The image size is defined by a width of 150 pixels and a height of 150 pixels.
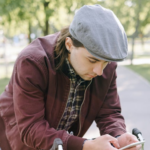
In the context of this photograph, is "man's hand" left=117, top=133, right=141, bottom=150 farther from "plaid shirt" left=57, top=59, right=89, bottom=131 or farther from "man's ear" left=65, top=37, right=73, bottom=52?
"man's ear" left=65, top=37, right=73, bottom=52

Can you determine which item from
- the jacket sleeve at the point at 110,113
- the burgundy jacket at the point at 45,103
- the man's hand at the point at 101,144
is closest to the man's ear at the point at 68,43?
the burgundy jacket at the point at 45,103

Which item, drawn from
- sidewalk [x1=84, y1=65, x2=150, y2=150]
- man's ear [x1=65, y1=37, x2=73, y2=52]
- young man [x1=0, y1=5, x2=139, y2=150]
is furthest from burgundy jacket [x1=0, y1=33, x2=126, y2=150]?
sidewalk [x1=84, y1=65, x2=150, y2=150]

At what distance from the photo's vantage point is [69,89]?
180 centimetres

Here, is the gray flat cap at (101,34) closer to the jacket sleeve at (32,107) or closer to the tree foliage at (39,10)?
the jacket sleeve at (32,107)

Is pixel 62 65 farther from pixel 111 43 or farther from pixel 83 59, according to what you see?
pixel 111 43

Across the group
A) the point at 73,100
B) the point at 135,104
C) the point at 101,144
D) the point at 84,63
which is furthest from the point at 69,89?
the point at 135,104

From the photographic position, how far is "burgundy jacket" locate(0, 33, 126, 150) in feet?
5.26

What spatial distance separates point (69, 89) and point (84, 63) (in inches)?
10.2

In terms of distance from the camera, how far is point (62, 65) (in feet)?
5.64

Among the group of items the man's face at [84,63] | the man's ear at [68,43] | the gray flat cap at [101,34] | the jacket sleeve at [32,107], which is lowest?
the jacket sleeve at [32,107]

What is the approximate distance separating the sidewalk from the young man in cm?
216

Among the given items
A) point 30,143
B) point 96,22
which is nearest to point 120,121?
point 30,143

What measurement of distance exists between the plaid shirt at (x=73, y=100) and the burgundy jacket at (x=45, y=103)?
0.11ft

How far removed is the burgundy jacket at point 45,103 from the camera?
5.26ft
